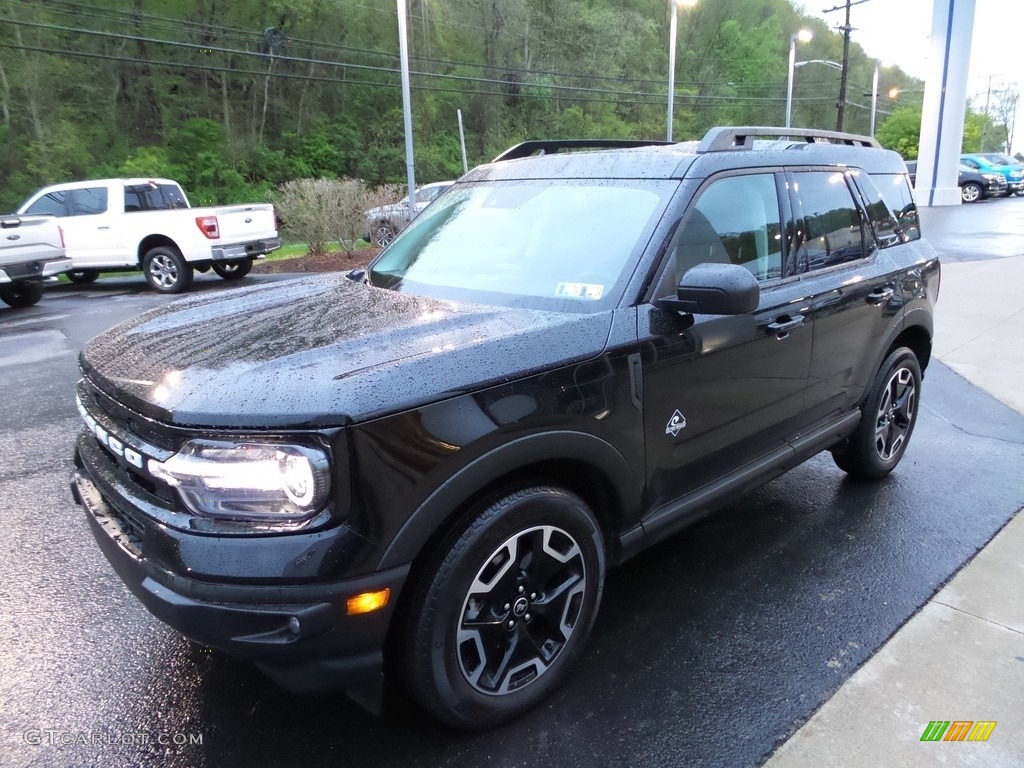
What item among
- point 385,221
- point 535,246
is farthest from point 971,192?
point 535,246

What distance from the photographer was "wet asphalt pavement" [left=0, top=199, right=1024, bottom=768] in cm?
228

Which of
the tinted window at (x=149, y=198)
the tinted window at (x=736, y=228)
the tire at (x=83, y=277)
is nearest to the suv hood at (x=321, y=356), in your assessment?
the tinted window at (x=736, y=228)

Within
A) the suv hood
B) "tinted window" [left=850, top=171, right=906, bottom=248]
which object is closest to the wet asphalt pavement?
the suv hood

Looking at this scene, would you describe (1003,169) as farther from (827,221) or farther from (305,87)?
(305,87)

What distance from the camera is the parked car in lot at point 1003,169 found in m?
30.5

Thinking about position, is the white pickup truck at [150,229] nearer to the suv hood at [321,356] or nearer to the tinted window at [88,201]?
the tinted window at [88,201]

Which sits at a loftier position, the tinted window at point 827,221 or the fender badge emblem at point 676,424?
the tinted window at point 827,221

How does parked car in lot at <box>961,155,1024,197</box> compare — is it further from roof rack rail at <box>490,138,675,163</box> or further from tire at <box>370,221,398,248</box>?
roof rack rail at <box>490,138,675,163</box>

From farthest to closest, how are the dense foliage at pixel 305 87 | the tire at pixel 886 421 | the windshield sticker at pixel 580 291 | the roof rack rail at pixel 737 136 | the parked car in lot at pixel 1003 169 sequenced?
the dense foliage at pixel 305 87, the parked car in lot at pixel 1003 169, the tire at pixel 886 421, the roof rack rail at pixel 737 136, the windshield sticker at pixel 580 291

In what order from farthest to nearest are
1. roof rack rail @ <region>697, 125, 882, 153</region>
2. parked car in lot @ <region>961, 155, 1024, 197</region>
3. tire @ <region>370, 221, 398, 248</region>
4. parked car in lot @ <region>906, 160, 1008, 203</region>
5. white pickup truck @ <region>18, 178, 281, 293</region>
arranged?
parked car in lot @ <region>961, 155, 1024, 197</region> → parked car in lot @ <region>906, 160, 1008, 203</region> → tire @ <region>370, 221, 398, 248</region> → white pickup truck @ <region>18, 178, 281, 293</region> → roof rack rail @ <region>697, 125, 882, 153</region>

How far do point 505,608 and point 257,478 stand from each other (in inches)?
35.2

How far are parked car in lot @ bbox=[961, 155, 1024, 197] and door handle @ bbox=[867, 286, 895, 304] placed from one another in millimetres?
32557

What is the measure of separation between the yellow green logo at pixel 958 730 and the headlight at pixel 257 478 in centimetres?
206

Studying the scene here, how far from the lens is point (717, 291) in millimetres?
2422
